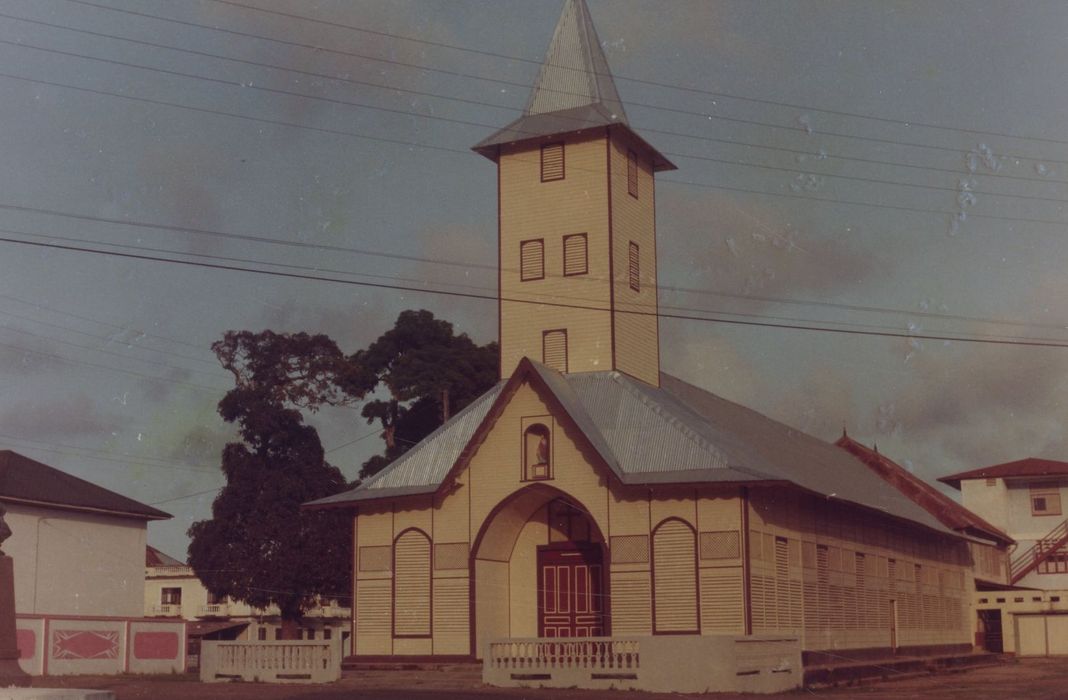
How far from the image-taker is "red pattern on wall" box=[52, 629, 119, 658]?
40.9 m

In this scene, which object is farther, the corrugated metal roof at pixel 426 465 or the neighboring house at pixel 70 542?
the neighboring house at pixel 70 542

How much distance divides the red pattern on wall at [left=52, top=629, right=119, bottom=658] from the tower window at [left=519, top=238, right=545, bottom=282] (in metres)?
16.8

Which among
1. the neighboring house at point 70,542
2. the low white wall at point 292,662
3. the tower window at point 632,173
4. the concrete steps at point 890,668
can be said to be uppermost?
the tower window at point 632,173

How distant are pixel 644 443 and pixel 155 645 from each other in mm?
18608

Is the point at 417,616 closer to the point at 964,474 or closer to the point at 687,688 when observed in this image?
the point at 687,688

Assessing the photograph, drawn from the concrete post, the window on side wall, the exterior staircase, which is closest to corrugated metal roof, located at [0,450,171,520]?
the concrete post

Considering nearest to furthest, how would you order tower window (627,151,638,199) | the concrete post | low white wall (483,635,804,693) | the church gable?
the concrete post < low white wall (483,635,804,693) < the church gable < tower window (627,151,638,199)

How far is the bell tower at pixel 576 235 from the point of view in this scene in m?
39.8

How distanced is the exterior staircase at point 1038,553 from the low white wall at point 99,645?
160ft

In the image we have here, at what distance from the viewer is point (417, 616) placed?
36.4 m

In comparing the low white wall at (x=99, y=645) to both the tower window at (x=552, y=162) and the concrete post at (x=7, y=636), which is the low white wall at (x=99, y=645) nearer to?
the tower window at (x=552, y=162)

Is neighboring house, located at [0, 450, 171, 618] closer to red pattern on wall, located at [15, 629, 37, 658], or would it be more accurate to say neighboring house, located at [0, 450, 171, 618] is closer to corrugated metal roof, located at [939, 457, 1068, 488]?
red pattern on wall, located at [15, 629, 37, 658]

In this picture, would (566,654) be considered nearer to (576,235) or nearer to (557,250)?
(557,250)

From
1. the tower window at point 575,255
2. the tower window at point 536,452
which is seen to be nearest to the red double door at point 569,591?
the tower window at point 536,452
